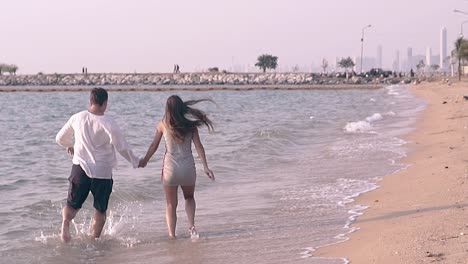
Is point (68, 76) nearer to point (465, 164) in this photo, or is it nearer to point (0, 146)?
point (0, 146)

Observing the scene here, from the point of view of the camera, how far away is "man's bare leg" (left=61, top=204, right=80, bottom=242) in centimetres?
775

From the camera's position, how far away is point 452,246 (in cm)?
621

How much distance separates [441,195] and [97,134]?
13.7 feet

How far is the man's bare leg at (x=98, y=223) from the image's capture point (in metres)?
7.91

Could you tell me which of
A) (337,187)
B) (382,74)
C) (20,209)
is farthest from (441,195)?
(382,74)

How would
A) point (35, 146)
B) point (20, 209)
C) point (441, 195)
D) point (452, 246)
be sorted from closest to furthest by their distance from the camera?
point (452, 246) < point (441, 195) < point (20, 209) < point (35, 146)

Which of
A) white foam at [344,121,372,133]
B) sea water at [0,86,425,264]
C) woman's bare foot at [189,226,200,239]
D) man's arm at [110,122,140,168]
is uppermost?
man's arm at [110,122,140,168]

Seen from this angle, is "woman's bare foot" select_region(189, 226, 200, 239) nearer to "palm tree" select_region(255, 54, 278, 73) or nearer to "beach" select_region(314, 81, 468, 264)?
"beach" select_region(314, 81, 468, 264)

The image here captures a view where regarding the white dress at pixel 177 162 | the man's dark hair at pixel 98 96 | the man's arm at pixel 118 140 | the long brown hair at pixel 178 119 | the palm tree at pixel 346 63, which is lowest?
the white dress at pixel 177 162

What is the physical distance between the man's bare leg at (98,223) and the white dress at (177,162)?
2.46 ft

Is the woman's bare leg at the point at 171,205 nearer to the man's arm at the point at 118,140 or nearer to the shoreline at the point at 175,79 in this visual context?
the man's arm at the point at 118,140

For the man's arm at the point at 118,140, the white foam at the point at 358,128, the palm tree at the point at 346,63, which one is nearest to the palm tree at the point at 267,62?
the palm tree at the point at 346,63

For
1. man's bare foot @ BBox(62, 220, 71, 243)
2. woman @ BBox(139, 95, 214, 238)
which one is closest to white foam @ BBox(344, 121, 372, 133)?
woman @ BBox(139, 95, 214, 238)

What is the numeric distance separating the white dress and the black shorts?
0.60m
